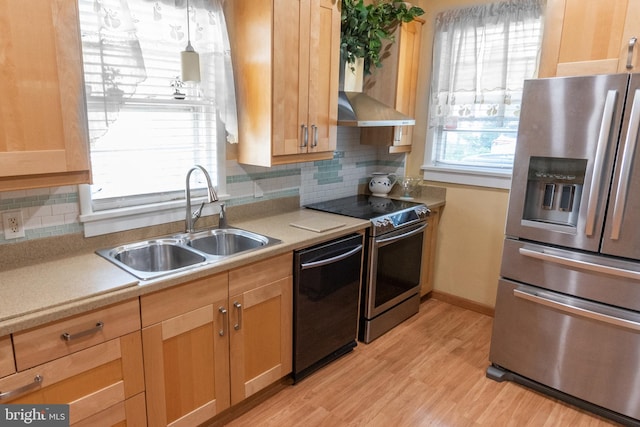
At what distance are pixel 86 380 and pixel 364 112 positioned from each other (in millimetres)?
2244

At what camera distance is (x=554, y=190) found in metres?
2.32

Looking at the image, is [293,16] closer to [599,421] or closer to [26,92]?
[26,92]

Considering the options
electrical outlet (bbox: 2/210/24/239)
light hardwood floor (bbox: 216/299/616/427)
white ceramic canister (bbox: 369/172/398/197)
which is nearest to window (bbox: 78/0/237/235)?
electrical outlet (bbox: 2/210/24/239)

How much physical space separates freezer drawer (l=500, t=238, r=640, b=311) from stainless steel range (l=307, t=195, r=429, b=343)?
75cm

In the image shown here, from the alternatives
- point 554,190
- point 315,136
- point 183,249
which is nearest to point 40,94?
point 183,249

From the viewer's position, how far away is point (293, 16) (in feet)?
7.70

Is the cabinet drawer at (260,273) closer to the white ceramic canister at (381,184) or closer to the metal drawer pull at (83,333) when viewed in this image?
the metal drawer pull at (83,333)

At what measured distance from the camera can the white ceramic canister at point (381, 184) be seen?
3568mm

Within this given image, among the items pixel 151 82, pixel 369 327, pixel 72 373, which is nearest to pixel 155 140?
pixel 151 82

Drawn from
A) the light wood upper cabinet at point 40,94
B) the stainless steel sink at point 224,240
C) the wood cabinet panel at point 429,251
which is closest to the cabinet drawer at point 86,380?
the light wood upper cabinet at point 40,94

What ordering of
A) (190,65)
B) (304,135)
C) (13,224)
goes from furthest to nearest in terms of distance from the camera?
(304,135), (190,65), (13,224)

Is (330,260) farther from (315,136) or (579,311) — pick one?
(579,311)

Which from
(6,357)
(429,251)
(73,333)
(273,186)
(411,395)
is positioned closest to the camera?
(6,357)

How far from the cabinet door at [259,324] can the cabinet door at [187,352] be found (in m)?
0.06
